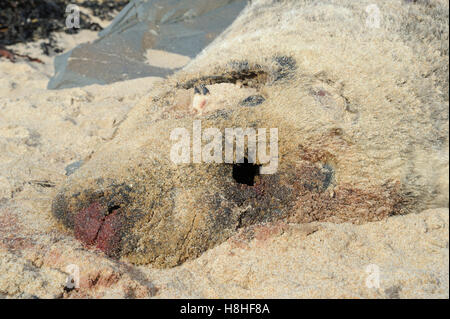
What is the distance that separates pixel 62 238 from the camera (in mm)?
1838

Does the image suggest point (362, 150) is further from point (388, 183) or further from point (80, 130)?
point (80, 130)

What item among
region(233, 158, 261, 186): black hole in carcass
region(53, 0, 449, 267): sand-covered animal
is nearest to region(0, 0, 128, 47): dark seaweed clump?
region(53, 0, 449, 267): sand-covered animal

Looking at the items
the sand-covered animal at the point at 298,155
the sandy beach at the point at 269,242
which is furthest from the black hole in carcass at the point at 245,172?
the sandy beach at the point at 269,242

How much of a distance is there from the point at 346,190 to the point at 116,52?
3.44 metres

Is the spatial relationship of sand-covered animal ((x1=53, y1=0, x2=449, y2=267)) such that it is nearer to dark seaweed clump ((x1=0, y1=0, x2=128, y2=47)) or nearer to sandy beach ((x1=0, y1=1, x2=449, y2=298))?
sandy beach ((x1=0, y1=1, x2=449, y2=298))

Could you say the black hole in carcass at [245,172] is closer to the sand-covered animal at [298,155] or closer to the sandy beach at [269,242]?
the sand-covered animal at [298,155]

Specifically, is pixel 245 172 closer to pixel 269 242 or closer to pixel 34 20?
pixel 269 242

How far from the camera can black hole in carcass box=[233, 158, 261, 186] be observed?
6.37 ft

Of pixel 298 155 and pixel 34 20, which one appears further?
pixel 34 20

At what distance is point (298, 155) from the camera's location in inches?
77.3

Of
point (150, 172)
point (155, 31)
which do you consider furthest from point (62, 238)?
point (155, 31)

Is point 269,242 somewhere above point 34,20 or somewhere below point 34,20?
above

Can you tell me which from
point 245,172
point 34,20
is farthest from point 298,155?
point 34,20

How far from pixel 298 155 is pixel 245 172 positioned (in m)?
0.26
